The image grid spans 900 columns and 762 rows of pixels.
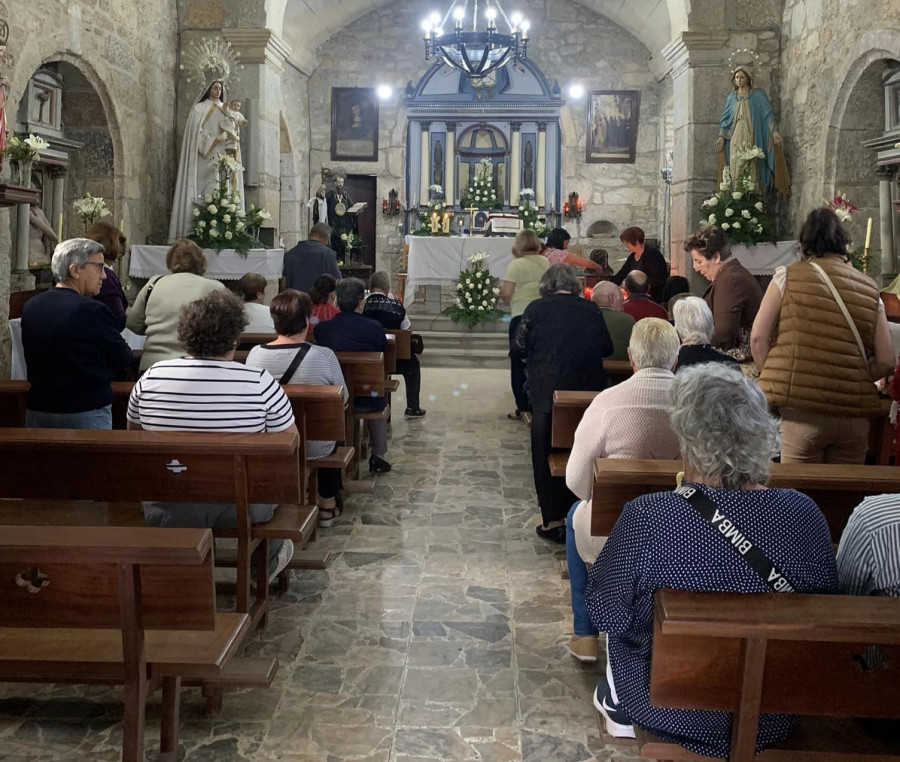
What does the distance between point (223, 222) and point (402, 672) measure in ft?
22.7

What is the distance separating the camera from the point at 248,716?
2.89m

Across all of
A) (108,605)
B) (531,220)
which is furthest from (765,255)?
(108,605)

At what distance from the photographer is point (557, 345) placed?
4520 mm

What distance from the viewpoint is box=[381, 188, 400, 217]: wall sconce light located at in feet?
52.0

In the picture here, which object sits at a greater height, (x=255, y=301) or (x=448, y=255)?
(x=448, y=255)

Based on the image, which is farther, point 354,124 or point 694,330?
point 354,124

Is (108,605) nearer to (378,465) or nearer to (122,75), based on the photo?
(378,465)

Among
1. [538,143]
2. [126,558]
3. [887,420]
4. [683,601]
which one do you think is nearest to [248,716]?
[126,558]

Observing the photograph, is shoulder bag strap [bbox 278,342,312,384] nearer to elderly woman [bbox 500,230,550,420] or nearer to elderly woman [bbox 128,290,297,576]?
elderly woman [bbox 128,290,297,576]

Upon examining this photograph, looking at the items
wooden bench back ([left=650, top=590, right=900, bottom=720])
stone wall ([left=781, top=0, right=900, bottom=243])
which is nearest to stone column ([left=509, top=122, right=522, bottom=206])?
stone wall ([left=781, top=0, right=900, bottom=243])

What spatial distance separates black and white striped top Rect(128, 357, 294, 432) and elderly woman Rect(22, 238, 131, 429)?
0.80 m

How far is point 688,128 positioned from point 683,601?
9049 mm

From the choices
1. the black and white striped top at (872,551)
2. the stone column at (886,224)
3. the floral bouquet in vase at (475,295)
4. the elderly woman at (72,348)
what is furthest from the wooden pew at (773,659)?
the floral bouquet in vase at (475,295)

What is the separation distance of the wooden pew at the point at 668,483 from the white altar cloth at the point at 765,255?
677cm
